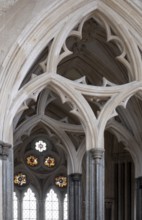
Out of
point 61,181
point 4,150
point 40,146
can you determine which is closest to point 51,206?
point 61,181

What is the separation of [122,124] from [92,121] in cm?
214

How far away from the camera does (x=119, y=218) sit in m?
19.9

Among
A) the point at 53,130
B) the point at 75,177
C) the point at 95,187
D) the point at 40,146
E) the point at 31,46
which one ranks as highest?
the point at 31,46

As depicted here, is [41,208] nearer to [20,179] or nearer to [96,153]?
[20,179]

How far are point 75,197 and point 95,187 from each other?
7.92ft

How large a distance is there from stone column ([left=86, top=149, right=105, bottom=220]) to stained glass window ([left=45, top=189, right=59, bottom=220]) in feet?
24.2

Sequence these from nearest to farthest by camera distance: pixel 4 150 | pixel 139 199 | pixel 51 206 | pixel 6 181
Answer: pixel 6 181 → pixel 4 150 → pixel 139 199 → pixel 51 206

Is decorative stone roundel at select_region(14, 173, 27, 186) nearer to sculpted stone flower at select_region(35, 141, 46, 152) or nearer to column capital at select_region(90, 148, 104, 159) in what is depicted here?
sculpted stone flower at select_region(35, 141, 46, 152)

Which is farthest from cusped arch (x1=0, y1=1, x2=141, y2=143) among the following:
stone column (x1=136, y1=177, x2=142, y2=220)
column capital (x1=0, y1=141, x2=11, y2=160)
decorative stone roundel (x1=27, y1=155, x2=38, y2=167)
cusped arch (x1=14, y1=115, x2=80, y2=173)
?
decorative stone roundel (x1=27, y1=155, x2=38, y2=167)

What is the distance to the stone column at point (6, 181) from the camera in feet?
46.9

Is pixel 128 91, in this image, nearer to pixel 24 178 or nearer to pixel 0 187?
pixel 0 187

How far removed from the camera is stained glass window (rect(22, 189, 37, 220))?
73.6 ft

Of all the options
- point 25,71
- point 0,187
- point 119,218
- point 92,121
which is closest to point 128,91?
point 92,121

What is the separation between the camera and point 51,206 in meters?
22.5
